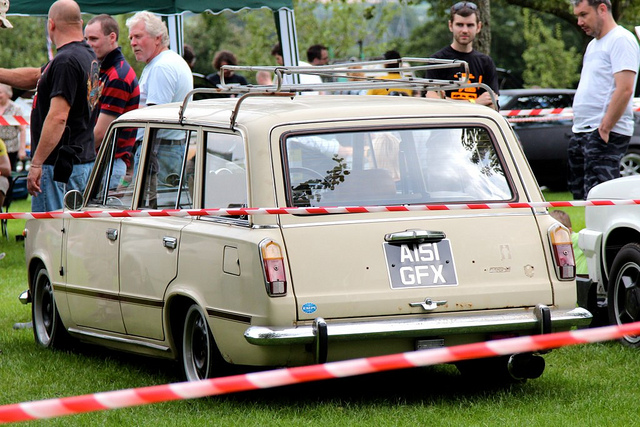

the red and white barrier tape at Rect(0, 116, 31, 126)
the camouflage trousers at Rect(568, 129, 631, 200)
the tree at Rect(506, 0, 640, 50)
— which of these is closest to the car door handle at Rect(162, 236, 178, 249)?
the camouflage trousers at Rect(568, 129, 631, 200)

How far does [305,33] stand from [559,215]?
44691 mm

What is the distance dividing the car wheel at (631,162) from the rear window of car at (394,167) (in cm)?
1291

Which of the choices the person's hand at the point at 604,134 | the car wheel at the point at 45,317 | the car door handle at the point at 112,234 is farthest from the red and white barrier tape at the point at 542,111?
the car door handle at the point at 112,234

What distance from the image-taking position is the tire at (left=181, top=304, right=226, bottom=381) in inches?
231

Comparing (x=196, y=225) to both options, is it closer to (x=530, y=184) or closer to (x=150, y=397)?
(x=530, y=184)

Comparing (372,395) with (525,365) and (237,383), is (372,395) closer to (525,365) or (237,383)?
(525,365)

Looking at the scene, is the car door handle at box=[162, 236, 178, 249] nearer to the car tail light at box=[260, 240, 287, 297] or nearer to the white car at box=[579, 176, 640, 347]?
the car tail light at box=[260, 240, 287, 297]

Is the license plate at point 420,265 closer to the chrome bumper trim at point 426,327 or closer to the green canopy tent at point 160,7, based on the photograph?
the chrome bumper trim at point 426,327

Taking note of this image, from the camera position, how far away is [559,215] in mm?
8070

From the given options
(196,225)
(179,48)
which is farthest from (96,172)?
(179,48)

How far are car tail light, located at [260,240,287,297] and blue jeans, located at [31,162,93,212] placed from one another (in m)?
3.23

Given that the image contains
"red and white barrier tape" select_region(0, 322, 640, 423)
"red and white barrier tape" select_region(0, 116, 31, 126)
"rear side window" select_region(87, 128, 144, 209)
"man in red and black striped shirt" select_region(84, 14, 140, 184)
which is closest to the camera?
"red and white barrier tape" select_region(0, 322, 640, 423)

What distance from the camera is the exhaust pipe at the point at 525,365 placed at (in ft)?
19.1

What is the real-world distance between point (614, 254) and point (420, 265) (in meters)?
2.33
